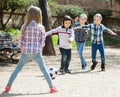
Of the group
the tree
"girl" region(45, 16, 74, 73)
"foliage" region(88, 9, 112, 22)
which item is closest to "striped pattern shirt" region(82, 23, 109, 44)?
"girl" region(45, 16, 74, 73)

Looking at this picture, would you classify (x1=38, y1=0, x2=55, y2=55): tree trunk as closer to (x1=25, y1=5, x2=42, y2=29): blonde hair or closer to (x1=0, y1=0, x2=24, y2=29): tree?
(x1=0, y1=0, x2=24, y2=29): tree

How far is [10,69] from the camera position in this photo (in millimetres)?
14180

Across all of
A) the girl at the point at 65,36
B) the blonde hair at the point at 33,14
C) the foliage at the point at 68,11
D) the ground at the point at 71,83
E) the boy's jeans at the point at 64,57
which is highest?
the blonde hair at the point at 33,14

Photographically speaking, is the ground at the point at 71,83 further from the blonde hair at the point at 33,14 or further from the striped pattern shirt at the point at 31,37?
the blonde hair at the point at 33,14

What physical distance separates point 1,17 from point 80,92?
57.0 ft

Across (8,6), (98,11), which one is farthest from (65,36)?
(98,11)

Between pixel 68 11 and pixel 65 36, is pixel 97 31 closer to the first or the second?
pixel 65 36

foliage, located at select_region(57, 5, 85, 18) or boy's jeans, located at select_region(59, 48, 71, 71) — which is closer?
boy's jeans, located at select_region(59, 48, 71, 71)

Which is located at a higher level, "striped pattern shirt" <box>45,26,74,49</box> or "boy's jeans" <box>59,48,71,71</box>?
"striped pattern shirt" <box>45,26,74,49</box>

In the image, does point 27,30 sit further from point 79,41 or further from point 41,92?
point 79,41

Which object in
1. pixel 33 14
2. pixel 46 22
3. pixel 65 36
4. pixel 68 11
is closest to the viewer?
pixel 33 14

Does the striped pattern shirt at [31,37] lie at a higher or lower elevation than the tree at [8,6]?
lower

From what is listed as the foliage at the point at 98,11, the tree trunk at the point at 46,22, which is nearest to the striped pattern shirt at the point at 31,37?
the tree trunk at the point at 46,22

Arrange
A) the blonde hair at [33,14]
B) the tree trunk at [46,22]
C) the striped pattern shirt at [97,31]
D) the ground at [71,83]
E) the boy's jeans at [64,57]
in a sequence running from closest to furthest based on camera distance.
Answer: the blonde hair at [33,14], the ground at [71,83], the boy's jeans at [64,57], the striped pattern shirt at [97,31], the tree trunk at [46,22]
